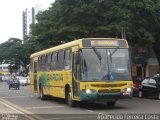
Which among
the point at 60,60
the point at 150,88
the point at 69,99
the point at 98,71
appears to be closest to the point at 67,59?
the point at 60,60

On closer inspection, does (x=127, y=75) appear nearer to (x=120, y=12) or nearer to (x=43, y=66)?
(x=43, y=66)

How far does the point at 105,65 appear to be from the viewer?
65.8ft

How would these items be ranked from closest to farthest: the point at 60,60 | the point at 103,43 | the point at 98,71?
the point at 98,71
the point at 103,43
the point at 60,60

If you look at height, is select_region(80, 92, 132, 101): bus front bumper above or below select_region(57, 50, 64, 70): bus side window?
below

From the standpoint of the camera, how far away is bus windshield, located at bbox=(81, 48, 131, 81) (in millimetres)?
19906

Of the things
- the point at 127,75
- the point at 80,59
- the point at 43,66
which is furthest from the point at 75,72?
the point at 43,66

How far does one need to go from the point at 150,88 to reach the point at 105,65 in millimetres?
10268

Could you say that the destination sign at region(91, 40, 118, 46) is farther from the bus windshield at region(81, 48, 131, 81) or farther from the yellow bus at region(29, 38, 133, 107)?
the bus windshield at region(81, 48, 131, 81)

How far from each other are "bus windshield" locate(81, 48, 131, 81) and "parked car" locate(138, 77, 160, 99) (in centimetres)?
852

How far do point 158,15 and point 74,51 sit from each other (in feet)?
47.6

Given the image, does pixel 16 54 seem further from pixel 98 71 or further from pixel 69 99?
pixel 98 71

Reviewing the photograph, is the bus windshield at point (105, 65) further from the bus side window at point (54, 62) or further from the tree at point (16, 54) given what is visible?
the tree at point (16, 54)

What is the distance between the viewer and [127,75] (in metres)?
20.3

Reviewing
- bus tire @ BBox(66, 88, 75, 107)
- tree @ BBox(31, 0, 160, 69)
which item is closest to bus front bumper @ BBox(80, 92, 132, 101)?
bus tire @ BBox(66, 88, 75, 107)
